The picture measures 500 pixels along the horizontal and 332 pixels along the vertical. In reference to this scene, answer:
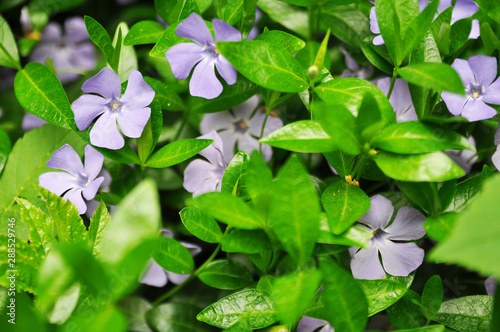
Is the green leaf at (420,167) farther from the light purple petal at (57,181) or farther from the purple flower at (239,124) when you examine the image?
the light purple petal at (57,181)

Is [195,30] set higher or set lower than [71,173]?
higher

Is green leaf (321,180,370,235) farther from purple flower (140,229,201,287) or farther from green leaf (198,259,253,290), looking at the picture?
purple flower (140,229,201,287)

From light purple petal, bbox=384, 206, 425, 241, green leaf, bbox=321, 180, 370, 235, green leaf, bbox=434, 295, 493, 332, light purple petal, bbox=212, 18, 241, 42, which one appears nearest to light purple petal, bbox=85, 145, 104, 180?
light purple petal, bbox=212, 18, 241, 42

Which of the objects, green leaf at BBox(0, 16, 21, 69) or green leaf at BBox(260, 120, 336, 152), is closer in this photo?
green leaf at BBox(260, 120, 336, 152)

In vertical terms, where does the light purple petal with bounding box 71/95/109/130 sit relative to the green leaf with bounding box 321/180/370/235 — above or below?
above

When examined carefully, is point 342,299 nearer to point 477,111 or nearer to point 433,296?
point 433,296

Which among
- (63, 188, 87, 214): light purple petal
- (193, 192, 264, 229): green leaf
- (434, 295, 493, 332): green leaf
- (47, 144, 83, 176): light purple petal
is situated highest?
(193, 192, 264, 229): green leaf

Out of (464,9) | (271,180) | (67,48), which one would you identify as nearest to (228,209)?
(271,180)

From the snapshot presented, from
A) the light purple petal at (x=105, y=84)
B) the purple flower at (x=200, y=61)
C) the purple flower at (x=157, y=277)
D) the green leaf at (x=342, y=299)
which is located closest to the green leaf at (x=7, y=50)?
the light purple petal at (x=105, y=84)
